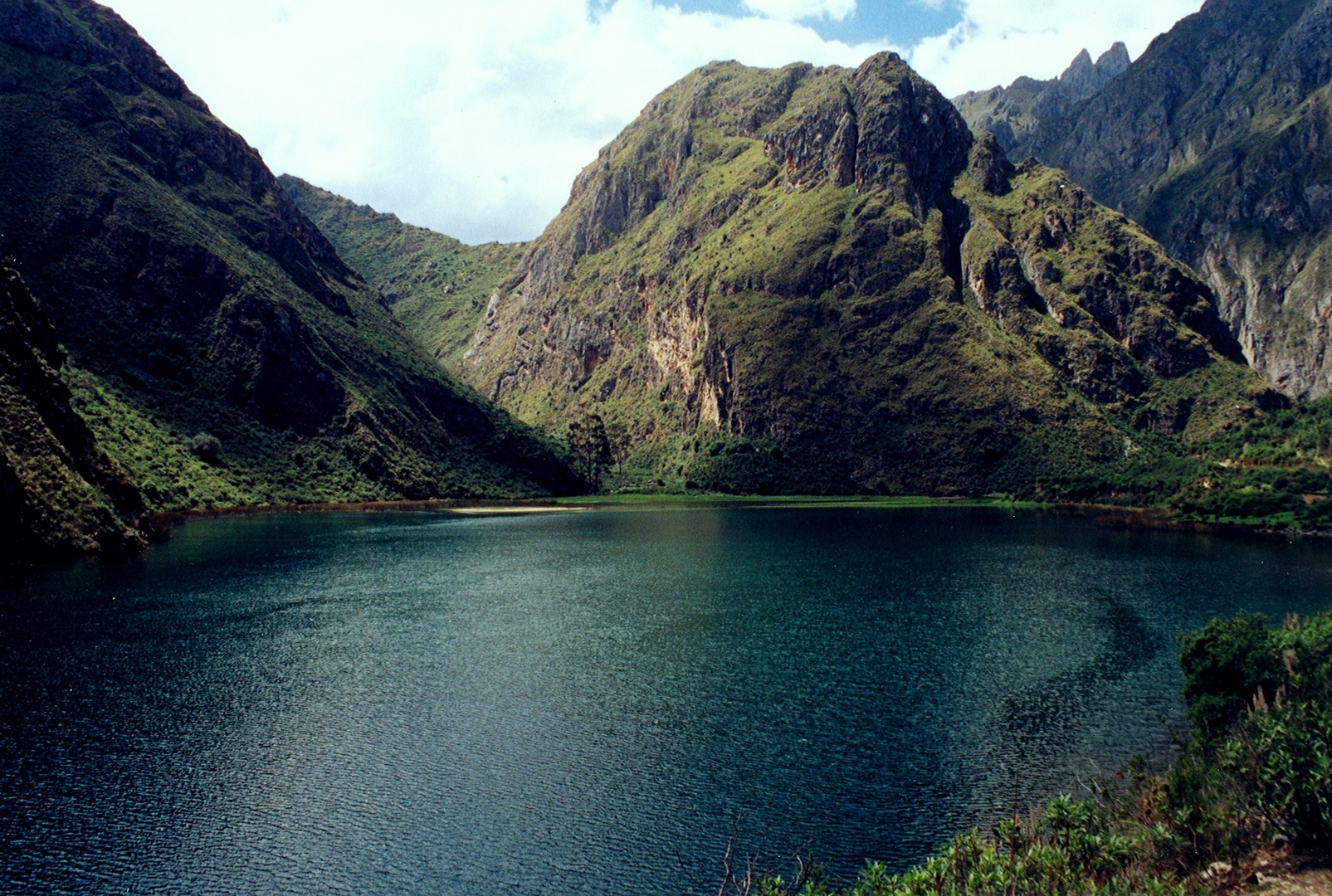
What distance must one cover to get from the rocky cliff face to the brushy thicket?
292ft

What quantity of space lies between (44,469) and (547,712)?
73400mm

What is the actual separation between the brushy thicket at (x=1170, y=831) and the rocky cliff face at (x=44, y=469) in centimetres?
8904

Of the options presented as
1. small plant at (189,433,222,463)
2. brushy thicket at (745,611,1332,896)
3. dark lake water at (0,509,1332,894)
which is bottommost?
dark lake water at (0,509,1332,894)

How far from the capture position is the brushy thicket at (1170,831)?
28.0 m

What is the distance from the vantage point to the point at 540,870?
33.7 metres

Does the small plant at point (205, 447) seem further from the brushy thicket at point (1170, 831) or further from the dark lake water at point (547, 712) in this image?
the brushy thicket at point (1170, 831)

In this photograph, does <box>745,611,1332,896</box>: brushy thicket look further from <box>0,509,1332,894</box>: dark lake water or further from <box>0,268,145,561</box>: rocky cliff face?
<box>0,268,145,561</box>: rocky cliff face

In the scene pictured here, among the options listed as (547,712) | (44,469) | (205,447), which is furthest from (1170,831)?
(205,447)

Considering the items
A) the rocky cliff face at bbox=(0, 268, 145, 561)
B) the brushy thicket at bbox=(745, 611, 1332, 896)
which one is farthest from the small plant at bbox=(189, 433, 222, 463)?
the brushy thicket at bbox=(745, 611, 1332, 896)

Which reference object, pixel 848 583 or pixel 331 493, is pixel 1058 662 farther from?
pixel 331 493

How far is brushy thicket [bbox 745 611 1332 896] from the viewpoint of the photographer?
2802 centimetres

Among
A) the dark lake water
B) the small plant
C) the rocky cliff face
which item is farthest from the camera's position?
the small plant

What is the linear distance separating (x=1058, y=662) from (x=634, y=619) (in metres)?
32.2

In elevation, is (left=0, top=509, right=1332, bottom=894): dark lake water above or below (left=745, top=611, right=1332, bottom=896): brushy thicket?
below
